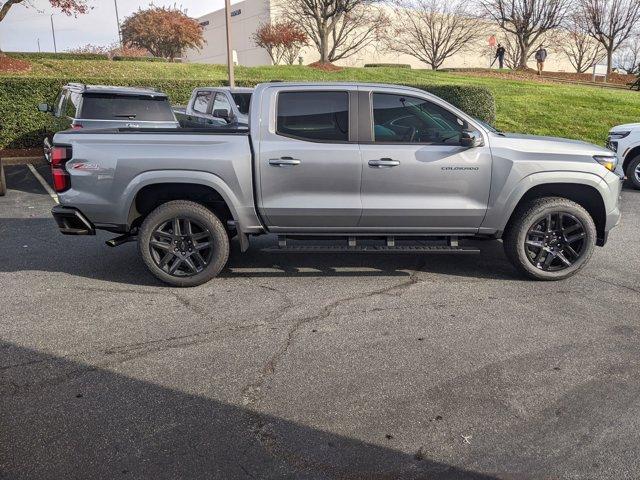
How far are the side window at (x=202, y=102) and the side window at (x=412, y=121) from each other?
7.76 m

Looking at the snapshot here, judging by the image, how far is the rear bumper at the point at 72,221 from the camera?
204 inches

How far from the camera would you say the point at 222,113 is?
11398 millimetres

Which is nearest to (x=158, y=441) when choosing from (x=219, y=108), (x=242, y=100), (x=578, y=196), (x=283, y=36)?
(x=578, y=196)

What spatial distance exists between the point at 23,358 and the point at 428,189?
3590 mm

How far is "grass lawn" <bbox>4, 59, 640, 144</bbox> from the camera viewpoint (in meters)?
17.6

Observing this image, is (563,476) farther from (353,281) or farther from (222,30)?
(222,30)

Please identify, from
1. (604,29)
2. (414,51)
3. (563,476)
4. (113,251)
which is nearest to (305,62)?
(414,51)

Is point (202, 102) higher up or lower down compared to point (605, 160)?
higher up

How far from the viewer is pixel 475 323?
→ 4520 millimetres

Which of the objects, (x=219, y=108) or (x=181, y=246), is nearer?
(x=181, y=246)


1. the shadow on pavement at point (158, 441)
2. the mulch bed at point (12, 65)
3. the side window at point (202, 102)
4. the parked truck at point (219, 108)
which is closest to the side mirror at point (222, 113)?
the parked truck at point (219, 108)

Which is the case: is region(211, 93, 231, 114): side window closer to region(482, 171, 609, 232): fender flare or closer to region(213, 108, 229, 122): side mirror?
region(213, 108, 229, 122): side mirror

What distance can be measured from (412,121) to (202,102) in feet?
27.7

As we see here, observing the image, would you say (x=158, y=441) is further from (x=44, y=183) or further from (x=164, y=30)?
(x=164, y=30)
